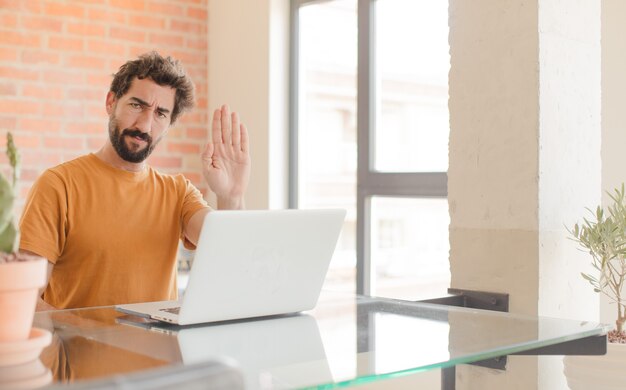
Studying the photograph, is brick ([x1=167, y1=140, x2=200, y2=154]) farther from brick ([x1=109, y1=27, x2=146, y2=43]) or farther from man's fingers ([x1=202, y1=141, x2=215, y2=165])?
man's fingers ([x1=202, y1=141, x2=215, y2=165])

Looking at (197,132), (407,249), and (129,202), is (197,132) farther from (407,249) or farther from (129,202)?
(129,202)

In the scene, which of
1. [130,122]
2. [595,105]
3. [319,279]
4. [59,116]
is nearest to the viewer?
[319,279]

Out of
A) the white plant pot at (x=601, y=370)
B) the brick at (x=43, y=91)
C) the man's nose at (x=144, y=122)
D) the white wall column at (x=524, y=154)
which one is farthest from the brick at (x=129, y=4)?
the white plant pot at (x=601, y=370)

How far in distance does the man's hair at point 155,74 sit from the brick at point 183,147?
129 cm

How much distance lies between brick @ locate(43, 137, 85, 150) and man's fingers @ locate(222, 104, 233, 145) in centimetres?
143

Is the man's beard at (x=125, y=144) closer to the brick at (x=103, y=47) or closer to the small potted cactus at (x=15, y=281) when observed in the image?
the brick at (x=103, y=47)

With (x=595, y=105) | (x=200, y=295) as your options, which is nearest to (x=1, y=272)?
(x=200, y=295)

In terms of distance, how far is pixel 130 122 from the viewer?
2.82 metres

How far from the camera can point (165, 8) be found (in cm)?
423

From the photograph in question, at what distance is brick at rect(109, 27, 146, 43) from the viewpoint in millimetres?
4055

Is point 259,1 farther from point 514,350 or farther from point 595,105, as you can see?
point 514,350

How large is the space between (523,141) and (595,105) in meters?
0.34

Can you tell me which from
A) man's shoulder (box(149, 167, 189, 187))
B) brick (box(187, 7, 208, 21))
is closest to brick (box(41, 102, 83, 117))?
brick (box(187, 7, 208, 21))

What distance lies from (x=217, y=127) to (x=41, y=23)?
1606 mm
